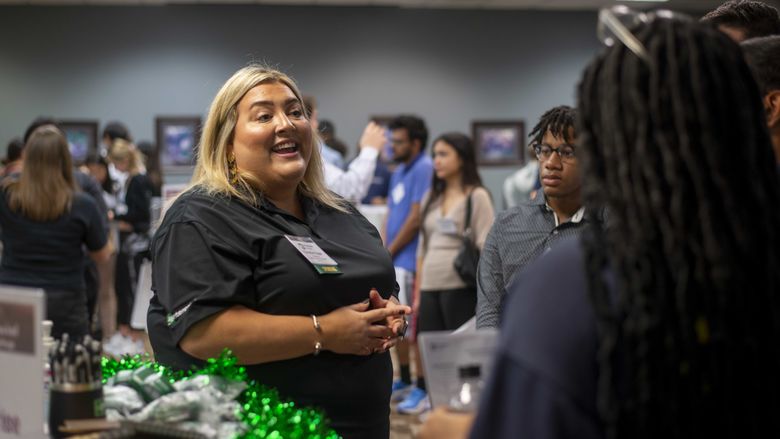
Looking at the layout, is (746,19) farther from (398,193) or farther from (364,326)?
(398,193)

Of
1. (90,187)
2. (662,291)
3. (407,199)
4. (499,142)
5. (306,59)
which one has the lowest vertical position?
(662,291)

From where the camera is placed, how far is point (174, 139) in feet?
35.4

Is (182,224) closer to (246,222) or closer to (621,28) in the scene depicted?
(246,222)

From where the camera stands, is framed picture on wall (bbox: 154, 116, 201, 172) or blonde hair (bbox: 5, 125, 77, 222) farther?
framed picture on wall (bbox: 154, 116, 201, 172)

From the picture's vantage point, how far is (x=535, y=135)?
2.55 m

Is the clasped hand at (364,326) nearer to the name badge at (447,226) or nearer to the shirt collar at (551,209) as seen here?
the shirt collar at (551,209)

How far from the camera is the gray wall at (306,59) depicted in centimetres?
1048

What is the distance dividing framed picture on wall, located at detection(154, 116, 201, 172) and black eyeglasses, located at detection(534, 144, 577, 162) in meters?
8.71

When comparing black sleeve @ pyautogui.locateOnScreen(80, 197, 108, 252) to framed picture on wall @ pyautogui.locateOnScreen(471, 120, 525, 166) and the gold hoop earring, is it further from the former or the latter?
framed picture on wall @ pyautogui.locateOnScreen(471, 120, 525, 166)

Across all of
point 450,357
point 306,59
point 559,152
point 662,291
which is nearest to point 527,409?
point 662,291

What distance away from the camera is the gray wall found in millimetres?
A: 10477

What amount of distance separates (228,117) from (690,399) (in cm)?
167

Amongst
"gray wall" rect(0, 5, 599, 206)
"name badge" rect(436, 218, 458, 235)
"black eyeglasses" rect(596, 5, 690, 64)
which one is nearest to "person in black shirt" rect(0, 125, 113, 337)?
"name badge" rect(436, 218, 458, 235)

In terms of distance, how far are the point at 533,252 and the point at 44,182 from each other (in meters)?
2.60
